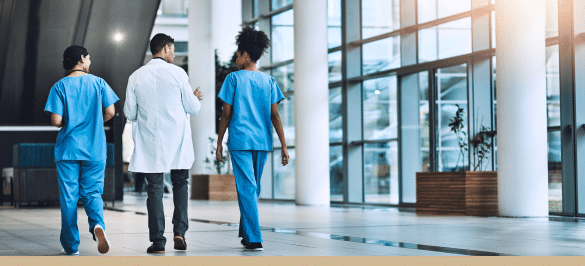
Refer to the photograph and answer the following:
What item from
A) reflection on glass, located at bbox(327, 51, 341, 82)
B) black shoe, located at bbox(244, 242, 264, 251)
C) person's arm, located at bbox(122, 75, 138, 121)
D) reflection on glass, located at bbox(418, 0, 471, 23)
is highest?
reflection on glass, located at bbox(418, 0, 471, 23)

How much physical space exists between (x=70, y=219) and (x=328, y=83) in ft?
31.6

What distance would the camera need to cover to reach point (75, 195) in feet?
15.0

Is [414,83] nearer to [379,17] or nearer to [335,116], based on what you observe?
[379,17]

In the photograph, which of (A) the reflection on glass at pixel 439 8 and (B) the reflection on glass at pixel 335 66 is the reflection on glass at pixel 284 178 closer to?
(B) the reflection on glass at pixel 335 66

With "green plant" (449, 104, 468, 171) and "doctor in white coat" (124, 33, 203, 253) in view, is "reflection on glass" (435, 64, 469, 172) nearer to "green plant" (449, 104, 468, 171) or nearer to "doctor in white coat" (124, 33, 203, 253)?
"green plant" (449, 104, 468, 171)

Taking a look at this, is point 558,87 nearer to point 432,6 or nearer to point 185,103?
point 432,6

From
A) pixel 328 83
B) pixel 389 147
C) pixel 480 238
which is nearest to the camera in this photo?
pixel 480 238

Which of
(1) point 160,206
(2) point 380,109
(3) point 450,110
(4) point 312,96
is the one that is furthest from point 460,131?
(1) point 160,206

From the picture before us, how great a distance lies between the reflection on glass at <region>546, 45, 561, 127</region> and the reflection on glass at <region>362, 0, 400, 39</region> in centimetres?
344

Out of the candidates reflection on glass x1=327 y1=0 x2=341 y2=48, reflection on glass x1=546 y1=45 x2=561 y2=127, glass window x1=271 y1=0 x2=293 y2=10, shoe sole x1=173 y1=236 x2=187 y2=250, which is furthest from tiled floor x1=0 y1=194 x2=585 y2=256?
glass window x1=271 y1=0 x2=293 y2=10

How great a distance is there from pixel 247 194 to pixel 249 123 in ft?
1.52

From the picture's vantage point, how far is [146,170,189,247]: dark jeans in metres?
4.52

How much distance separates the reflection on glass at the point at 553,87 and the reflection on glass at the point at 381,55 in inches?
132

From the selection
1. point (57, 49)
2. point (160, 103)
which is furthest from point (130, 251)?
point (57, 49)
